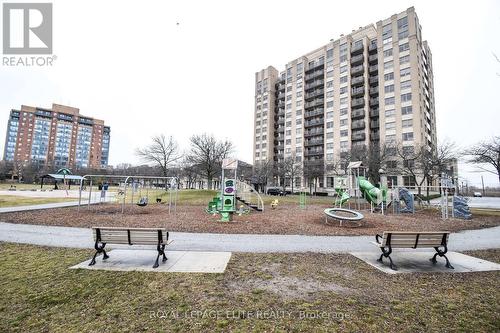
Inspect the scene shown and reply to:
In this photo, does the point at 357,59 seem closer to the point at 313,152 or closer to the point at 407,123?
the point at 407,123

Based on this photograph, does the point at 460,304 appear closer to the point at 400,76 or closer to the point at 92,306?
the point at 92,306

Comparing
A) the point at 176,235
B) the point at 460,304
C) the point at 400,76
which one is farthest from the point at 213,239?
the point at 400,76

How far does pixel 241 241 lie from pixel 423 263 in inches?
208

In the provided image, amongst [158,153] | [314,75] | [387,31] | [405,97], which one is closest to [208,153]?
[158,153]

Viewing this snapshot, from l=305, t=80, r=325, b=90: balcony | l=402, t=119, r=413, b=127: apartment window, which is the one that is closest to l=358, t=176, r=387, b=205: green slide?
l=402, t=119, r=413, b=127: apartment window

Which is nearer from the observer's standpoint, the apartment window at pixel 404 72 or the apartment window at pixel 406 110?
the apartment window at pixel 406 110

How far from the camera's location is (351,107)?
62625 mm

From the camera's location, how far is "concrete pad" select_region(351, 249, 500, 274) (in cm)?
577

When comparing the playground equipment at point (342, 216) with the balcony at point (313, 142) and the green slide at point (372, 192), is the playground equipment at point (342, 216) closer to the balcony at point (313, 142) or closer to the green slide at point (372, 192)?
the green slide at point (372, 192)

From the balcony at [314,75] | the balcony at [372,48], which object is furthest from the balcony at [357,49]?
the balcony at [314,75]

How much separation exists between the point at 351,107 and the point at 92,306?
67.6 meters

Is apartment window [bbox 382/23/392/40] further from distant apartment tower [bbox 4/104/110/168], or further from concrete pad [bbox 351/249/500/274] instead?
distant apartment tower [bbox 4/104/110/168]

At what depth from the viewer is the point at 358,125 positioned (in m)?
60.2

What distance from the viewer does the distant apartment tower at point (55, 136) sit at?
125438mm
